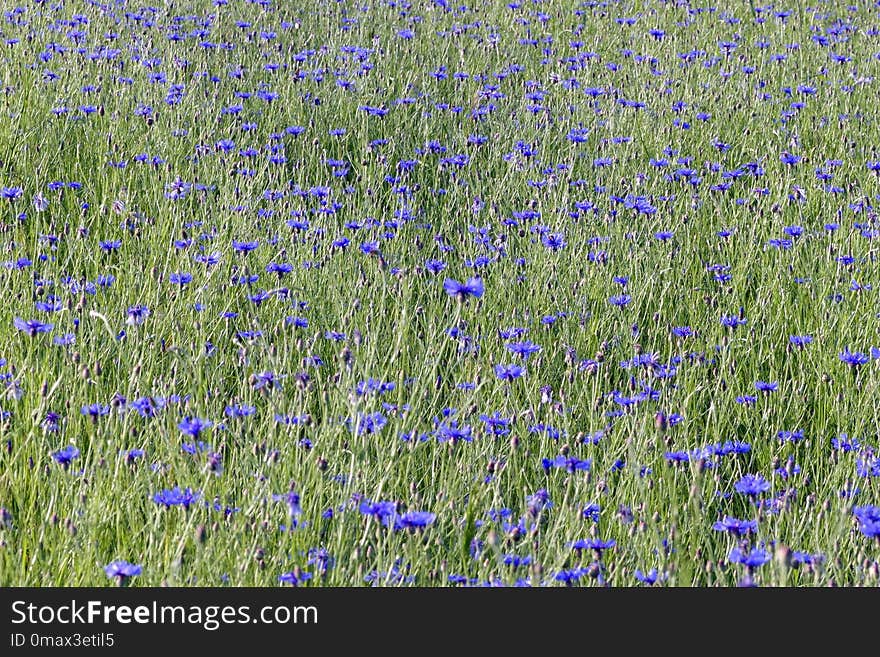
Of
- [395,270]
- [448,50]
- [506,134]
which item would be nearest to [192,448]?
[395,270]

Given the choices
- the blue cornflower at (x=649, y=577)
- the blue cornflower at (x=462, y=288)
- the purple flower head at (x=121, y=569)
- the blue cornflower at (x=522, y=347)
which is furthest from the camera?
the blue cornflower at (x=522, y=347)

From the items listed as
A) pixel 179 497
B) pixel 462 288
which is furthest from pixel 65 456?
pixel 462 288

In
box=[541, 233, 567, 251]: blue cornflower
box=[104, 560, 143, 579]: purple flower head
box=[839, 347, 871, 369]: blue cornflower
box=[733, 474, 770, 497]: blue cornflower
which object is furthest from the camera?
box=[541, 233, 567, 251]: blue cornflower

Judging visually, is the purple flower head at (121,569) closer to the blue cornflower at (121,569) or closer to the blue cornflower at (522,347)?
the blue cornflower at (121,569)

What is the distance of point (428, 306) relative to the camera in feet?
9.88

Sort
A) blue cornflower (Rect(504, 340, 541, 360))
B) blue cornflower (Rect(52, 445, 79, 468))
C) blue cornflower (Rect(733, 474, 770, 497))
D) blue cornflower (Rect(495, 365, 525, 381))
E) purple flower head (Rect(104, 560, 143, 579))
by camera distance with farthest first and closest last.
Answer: blue cornflower (Rect(504, 340, 541, 360)) < blue cornflower (Rect(495, 365, 525, 381)) < blue cornflower (Rect(733, 474, 770, 497)) < blue cornflower (Rect(52, 445, 79, 468)) < purple flower head (Rect(104, 560, 143, 579))

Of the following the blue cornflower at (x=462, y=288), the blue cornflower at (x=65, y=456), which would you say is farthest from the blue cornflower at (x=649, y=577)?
the blue cornflower at (x=65, y=456)

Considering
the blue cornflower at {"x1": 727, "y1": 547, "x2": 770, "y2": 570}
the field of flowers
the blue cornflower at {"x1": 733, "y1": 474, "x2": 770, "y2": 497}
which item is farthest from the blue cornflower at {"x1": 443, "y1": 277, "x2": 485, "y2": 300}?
the blue cornflower at {"x1": 727, "y1": 547, "x2": 770, "y2": 570}

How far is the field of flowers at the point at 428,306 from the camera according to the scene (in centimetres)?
189

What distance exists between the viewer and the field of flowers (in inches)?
74.5

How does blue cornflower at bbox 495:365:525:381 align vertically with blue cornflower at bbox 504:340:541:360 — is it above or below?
below

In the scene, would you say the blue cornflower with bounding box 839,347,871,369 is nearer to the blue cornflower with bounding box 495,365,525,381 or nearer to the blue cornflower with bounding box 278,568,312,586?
the blue cornflower with bounding box 495,365,525,381

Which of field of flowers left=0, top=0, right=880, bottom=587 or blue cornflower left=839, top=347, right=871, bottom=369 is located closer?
field of flowers left=0, top=0, right=880, bottom=587

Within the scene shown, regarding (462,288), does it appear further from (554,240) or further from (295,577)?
(554,240)
